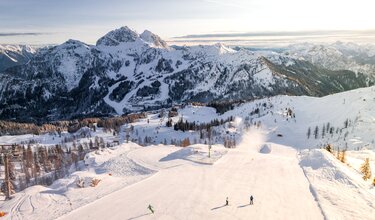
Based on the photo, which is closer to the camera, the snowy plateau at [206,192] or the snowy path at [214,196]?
the snowy path at [214,196]

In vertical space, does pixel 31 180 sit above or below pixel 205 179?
below

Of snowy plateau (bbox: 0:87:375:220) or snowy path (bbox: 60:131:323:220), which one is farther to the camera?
snowy plateau (bbox: 0:87:375:220)

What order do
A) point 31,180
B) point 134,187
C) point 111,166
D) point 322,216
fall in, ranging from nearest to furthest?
point 322,216, point 134,187, point 111,166, point 31,180

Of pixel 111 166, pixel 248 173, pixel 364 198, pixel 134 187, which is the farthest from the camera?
pixel 111 166

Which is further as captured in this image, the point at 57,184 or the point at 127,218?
the point at 57,184

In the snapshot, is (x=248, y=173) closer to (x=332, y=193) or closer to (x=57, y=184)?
(x=332, y=193)

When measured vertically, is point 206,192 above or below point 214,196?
below

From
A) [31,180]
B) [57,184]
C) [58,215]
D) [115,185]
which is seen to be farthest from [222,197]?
[31,180]

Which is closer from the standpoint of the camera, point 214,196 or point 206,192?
point 214,196
